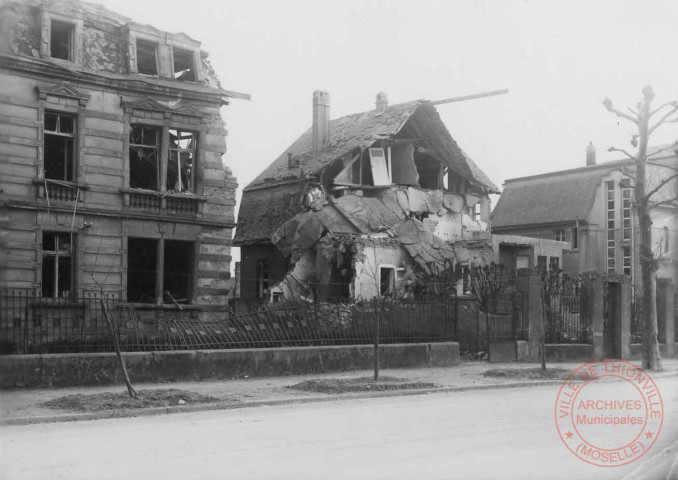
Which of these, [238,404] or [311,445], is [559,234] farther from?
[311,445]

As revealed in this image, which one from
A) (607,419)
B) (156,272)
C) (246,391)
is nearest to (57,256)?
(156,272)

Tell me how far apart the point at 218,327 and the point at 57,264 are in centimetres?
763

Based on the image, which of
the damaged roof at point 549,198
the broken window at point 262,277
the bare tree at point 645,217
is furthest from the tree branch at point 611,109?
the damaged roof at point 549,198

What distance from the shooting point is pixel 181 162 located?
84.5 feet

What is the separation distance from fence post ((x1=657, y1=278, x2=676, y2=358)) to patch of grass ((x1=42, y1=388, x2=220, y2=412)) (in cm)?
1918

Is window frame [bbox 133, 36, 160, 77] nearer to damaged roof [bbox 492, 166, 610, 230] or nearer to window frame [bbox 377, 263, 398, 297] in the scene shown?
window frame [bbox 377, 263, 398, 297]

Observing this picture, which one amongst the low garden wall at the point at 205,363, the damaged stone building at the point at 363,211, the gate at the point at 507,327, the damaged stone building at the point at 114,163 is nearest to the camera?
the low garden wall at the point at 205,363

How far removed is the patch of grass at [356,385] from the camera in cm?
1527

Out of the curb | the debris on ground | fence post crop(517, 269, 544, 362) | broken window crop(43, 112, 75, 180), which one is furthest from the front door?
broken window crop(43, 112, 75, 180)

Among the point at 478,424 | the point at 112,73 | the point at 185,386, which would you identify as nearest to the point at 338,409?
the point at 478,424

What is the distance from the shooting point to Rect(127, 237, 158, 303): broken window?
24.7 meters

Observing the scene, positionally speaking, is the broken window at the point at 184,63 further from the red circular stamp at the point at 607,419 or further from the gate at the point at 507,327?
the red circular stamp at the point at 607,419

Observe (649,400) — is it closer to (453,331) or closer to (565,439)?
(565,439)

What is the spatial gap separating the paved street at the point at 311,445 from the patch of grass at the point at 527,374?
577 cm
